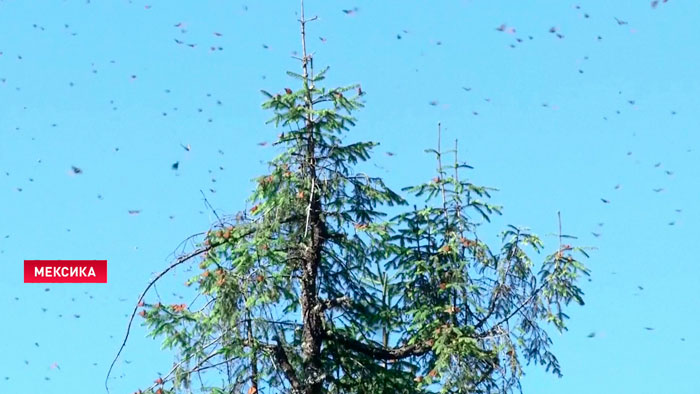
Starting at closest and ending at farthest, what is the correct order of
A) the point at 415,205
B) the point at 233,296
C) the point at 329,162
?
the point at 233,296 < the point at 329,162 < the point at 415,205

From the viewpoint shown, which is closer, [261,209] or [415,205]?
[261,209]

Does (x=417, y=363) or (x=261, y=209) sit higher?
(x=261, y=209)

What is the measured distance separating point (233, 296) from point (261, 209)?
1405mm

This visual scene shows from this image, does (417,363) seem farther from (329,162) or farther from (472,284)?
(329,162)

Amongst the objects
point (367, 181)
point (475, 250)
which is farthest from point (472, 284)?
point (367, 181)

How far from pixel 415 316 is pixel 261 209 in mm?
2693

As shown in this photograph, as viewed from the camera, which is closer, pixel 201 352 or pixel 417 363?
pixel 201 352

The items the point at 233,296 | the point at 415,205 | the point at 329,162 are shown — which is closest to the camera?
the point at 233,296

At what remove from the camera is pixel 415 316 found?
17.7 meters

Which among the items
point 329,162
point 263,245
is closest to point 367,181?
point 329,162

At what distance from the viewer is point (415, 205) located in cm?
1828

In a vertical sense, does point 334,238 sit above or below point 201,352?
above

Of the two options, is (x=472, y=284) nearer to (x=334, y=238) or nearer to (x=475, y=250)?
(x=475, y=250)

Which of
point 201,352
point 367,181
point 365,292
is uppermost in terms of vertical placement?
point 367,181
